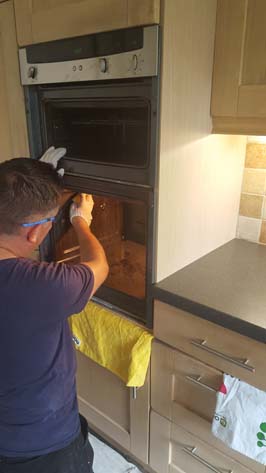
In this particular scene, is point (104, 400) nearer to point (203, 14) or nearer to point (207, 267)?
point (207, 267)

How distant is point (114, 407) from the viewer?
4.81 ft

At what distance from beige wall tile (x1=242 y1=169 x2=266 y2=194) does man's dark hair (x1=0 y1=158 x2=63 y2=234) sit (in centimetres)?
87

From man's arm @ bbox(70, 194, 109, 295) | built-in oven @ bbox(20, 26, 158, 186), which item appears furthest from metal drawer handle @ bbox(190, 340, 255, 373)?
built-in oven @ bbox(20, 26, 158, 186)

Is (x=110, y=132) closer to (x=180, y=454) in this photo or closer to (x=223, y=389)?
(x=223, y=389)

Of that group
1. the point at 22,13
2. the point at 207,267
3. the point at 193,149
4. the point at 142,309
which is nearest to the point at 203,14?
the point at 193,149

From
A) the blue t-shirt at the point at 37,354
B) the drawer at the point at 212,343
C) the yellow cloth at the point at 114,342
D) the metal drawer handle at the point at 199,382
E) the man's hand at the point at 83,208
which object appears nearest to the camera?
the blue t-shirt at the point at 37,354

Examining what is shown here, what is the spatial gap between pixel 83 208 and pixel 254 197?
2.26ft

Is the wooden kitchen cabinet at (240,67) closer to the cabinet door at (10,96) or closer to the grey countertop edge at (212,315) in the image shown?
the grey countertop edge at (212,315)

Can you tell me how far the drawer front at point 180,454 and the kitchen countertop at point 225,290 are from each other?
0.48m

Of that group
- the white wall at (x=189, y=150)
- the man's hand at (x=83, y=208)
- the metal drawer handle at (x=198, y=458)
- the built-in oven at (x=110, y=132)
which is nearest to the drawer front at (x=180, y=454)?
the metal drawer handle at (x=198, y=458)

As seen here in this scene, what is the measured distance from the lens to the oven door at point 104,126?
1024 mm

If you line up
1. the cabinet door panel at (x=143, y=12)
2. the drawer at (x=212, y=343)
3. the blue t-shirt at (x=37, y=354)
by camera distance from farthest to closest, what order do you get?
the drawer at (x=212, y=343)
the cabinet door panel at (x=143, y=12)
the blue t-shirt at (x=37, y=354)

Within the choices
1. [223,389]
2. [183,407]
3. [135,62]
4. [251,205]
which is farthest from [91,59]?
[183,407]

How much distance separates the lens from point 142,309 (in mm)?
1232
